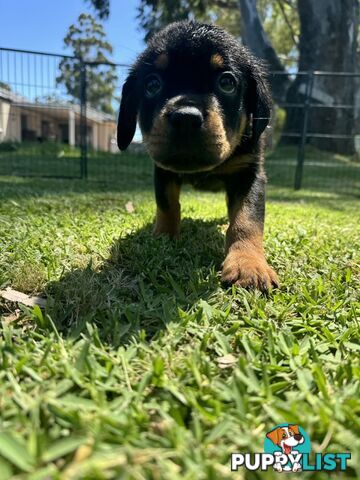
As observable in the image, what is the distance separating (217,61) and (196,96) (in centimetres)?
33

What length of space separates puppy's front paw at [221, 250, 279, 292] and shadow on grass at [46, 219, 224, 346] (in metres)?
0.09

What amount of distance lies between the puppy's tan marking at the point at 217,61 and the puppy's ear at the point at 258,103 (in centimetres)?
47

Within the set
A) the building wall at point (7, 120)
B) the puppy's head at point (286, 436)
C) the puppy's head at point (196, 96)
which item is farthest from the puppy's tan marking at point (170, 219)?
the building wall at point (7, 120)

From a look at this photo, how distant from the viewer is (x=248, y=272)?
215 centimetres

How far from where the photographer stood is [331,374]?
1.42 m

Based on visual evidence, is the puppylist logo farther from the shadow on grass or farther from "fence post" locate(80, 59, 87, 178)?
"fence post" locate(80, 59, 87, 178)

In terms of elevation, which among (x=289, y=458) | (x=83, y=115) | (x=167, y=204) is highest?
(x=83, y=115)

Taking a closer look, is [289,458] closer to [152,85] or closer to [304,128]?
[152,85]

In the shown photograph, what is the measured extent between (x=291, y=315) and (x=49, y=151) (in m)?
13.9

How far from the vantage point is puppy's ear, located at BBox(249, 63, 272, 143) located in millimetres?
3006

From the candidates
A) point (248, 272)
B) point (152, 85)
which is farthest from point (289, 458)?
point (152, 85)

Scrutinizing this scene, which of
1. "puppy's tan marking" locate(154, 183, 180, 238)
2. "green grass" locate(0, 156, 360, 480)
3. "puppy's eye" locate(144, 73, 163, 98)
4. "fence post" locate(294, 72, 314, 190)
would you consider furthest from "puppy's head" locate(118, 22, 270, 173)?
"fence post" locate(294, 72, 314, 190)

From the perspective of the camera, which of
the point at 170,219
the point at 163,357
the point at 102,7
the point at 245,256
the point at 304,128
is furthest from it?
the point at 102,7

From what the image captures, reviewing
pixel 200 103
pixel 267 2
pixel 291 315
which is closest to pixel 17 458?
pixel 291 315
